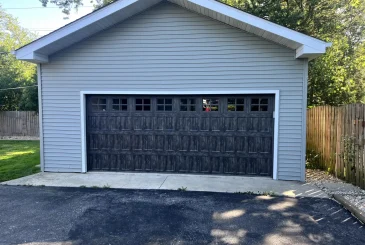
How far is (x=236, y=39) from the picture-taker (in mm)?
6090

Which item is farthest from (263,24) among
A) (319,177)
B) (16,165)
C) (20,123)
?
(20,123)

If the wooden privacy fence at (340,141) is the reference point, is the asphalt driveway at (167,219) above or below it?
below

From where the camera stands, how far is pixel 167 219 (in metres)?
3.84

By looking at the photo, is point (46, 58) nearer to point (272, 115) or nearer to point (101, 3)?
point (272, 115)

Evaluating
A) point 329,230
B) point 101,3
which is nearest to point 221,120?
point 329,230

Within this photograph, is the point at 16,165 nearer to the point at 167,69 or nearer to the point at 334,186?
the point at 167,69

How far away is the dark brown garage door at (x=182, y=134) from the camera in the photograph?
20.4ft

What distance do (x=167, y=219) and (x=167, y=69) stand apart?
12.4 feet

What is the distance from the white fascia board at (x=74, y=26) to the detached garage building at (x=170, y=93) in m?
0.02

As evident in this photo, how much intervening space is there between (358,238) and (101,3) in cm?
1474

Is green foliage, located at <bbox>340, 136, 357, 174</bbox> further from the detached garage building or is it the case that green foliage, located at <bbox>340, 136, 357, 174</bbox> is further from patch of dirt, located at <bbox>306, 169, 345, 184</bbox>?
the detached garage building

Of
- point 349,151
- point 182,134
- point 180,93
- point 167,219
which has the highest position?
point 180,93

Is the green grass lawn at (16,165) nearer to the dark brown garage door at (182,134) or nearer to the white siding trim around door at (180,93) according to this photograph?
the white siding trim around door at (180,93)

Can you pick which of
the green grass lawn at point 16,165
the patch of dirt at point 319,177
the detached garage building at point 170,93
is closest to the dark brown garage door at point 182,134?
the detached garage building at point 170,93
